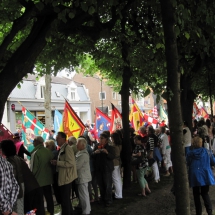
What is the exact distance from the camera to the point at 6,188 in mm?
3309

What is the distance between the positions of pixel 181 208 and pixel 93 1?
340cm

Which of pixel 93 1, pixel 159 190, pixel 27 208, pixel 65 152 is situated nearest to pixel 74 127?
pixel 159 190

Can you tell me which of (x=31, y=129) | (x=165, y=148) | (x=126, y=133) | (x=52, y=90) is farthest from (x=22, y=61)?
(x=52, y=90)

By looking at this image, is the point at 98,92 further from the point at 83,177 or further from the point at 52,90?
the point at 83,177

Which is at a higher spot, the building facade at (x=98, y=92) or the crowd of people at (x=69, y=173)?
the building facade at (x=98, y=92)

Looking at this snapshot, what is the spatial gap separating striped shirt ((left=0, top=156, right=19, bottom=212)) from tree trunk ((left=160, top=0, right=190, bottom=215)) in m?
1.94

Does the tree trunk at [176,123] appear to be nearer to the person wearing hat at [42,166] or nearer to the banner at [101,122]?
the person wearing hat at [42,166]

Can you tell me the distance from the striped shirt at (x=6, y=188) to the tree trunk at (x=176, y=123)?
194 cm

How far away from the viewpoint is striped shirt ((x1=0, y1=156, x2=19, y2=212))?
3215mm

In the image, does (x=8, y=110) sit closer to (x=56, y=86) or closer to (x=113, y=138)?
(x=56, y=86)

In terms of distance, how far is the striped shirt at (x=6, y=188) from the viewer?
321cm

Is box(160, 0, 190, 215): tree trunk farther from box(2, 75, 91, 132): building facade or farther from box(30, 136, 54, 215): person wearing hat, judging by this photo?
→ box(2, 75, 91, 132): building facade

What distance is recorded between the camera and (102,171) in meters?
7.72

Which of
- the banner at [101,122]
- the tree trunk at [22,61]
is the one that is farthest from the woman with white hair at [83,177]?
the banner at [101,122]
